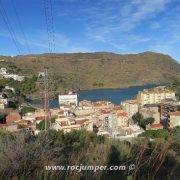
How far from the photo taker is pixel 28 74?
74188mm

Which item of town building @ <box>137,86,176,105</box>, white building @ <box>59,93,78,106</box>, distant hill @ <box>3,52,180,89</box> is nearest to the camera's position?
white building @ <box>59,93,78,106</box>

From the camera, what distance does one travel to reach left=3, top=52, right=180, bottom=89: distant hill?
88.3 m

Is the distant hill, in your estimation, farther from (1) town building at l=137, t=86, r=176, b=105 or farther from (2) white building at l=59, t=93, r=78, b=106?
(1) town building at l=137, t=86, r=176, b=105

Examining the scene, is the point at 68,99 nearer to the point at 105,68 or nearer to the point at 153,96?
the point at 153,96

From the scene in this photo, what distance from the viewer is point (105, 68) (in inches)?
4040

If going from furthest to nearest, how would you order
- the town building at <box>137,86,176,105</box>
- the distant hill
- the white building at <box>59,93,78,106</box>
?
the distant hill → the town building at <box>137,86,176,105</box> → the white building at <box>59,93,78,106</box>

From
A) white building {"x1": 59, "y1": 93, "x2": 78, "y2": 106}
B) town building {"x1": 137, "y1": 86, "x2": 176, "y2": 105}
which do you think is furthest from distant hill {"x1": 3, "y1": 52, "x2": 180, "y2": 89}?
town building {"x1": 137, "y1": 86, "x2": 176, "y2": 105}

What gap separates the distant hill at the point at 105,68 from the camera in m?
88.3

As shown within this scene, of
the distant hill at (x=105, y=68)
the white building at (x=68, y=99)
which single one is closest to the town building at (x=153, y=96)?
the white building at (x=68, y=99)

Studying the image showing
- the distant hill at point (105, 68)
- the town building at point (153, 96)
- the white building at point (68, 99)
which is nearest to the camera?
the white building at point (68, 99)

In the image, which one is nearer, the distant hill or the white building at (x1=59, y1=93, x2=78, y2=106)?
the white building at (x1=59, y1=93, x2=78, y2=106)

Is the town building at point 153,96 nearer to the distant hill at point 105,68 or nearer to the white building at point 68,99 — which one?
the white building at point 68,99

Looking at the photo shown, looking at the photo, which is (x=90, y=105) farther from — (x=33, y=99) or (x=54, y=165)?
(x=54, y=165)

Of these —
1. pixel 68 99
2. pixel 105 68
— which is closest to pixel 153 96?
pixel 68 99
